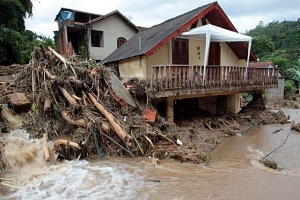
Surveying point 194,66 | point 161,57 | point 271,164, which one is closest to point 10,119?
point 194,66

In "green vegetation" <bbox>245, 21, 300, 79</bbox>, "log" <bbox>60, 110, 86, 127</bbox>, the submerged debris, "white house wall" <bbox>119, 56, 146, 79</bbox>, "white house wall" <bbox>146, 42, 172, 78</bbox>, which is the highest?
"green vegetation" <bbox>245, 21, 300, 79</bbox>

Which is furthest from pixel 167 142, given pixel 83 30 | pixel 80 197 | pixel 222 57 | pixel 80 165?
→ pixel 83 30

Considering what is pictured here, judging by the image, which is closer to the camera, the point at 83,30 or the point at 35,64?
the point at 35,64

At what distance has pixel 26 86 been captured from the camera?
964 centimetres

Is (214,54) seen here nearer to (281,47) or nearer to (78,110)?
(78,110)

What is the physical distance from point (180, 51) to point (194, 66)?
2943mm

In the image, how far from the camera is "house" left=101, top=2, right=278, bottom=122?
955 cm

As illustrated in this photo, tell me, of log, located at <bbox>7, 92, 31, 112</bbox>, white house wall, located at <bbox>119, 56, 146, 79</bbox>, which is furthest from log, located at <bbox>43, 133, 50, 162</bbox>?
white house wall, located at <bbox>119, 56, 146, 79</bbox>

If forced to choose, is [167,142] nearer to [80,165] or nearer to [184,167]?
[184,167]

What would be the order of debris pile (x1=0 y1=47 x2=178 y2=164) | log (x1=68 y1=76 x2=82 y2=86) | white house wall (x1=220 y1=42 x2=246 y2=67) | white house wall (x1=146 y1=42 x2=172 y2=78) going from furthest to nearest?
white house wall (x1=220 y1=42 x2=246 y2=67) < white house wall (x1=146 y1=42 x2=172 y2=78) < log (x1=68 y1=76 x2=82 y2=86) < debris pile (x1=0 y1=47 x2=178 y2=164)

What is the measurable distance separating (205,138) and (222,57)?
6819mm

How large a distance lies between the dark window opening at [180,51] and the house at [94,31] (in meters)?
9.95

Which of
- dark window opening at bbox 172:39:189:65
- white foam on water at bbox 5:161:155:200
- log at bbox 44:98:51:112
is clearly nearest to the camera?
white foam on water at bbox 5:161:155:200

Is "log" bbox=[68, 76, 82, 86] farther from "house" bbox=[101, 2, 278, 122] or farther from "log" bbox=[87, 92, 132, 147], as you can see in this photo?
"house" bbox=[101, 2, 278, 122]
